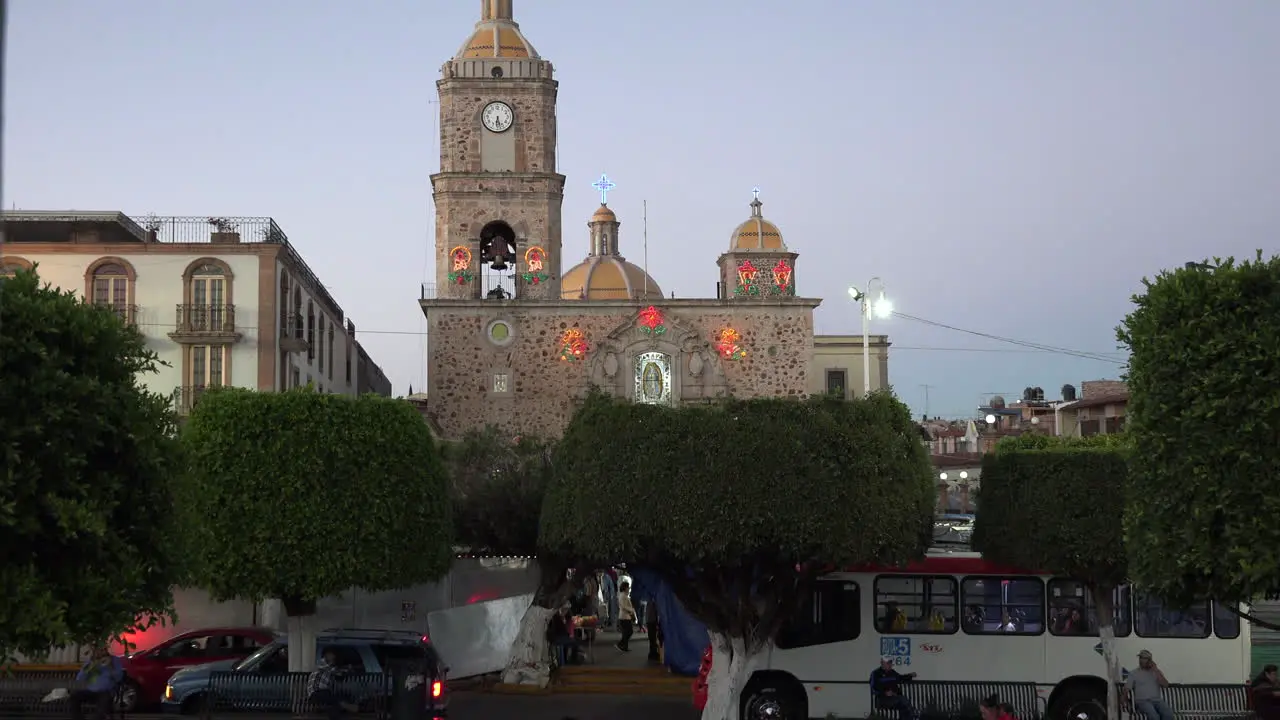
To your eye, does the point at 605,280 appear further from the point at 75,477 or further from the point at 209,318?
the point at 75,477

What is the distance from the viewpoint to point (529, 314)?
47219 millimetres

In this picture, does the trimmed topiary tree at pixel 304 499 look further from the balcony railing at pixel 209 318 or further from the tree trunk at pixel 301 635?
the balcony railing at pixel 209 318

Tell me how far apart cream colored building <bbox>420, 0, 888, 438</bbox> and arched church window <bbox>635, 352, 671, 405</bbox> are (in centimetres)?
4

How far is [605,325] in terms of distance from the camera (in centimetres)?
4781

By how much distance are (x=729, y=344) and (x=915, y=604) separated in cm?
2872

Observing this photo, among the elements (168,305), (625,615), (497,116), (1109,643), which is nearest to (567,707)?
(1109,643)

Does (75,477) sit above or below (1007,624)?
above

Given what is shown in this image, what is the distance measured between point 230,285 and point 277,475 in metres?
17.3

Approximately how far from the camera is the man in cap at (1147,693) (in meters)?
17.1

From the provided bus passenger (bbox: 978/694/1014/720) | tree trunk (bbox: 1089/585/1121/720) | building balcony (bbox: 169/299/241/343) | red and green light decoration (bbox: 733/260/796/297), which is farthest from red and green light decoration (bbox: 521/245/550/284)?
bus passenger (bbox: 978/694/1014/720)

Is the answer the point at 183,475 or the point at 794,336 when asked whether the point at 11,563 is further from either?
the point at 794,336

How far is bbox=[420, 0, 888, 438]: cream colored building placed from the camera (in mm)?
47000

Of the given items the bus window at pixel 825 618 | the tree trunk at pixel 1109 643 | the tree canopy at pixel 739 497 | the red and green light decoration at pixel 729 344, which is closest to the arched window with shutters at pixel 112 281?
the red and green light decoration at pixel 729 344

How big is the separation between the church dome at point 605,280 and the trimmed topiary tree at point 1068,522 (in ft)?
148
